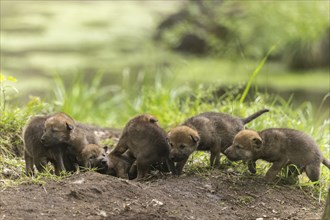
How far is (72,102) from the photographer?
8.88m

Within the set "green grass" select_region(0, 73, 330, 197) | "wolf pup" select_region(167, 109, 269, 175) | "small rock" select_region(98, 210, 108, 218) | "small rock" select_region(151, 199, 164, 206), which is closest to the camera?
"small rock" select_region(98, 210, 108, 218)

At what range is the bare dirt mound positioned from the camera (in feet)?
15.4

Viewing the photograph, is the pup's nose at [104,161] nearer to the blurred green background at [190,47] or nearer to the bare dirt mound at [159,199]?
the bare dirt mound at [159,199]

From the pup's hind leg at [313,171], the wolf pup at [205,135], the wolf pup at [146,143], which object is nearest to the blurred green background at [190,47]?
the wolf pup at [205,135]

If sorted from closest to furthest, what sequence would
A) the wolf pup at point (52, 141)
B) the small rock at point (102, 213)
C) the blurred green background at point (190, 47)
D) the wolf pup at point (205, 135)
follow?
the small rock at point (102, 213) < the wolf pup at point (52, 141) < the wolf pup at point (205, 135) < the blurred green background at point (190, 47)

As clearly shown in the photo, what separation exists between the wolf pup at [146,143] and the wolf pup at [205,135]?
105 mm

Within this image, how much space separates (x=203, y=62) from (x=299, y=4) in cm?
236

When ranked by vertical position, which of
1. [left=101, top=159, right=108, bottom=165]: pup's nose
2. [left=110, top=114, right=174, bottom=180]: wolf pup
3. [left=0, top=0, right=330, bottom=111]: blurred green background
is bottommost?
[left=0, top=0, right=330, bottom=111]: blurred green background

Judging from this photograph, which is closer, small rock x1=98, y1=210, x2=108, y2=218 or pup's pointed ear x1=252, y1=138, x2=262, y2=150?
small rock x1=98, y1=210, x2=108, y2=218

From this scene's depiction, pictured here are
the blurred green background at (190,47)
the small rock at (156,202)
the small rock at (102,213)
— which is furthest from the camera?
the blurred green background at (190,47)

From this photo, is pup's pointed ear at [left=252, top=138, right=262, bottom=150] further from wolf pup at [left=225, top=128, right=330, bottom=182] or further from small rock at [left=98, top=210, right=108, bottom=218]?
small rock at [left=98, top=210, right=108, bottom=218]

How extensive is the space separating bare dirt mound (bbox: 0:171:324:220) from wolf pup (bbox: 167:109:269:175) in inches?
8.2

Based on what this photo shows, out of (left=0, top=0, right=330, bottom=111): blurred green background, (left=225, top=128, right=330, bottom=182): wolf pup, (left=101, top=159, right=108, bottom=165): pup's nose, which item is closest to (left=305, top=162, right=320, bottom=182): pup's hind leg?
(left=225, top=128, right=330, bottom=182): wolf pup

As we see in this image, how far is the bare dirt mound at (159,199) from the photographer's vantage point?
15.4ft
